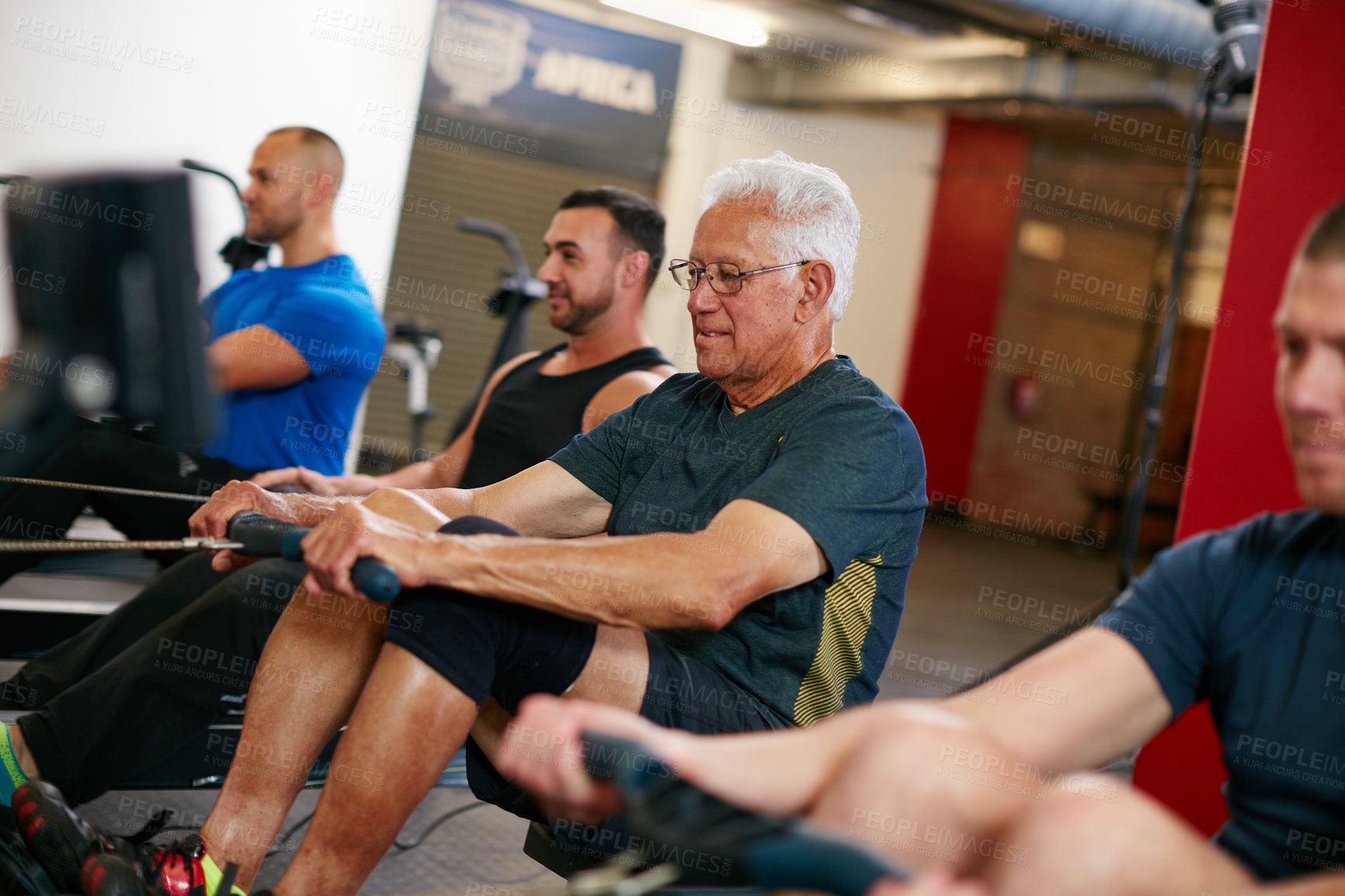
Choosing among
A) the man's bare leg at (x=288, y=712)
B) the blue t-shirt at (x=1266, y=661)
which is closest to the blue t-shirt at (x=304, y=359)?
the man's bare leg at (x=288, y=712)

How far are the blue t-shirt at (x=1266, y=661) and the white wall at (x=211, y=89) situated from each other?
3411mm

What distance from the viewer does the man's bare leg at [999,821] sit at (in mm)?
809

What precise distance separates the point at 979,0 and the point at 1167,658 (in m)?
4.61

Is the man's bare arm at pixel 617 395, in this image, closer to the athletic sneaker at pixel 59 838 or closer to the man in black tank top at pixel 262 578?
the man in black tank top at pixel 262 578

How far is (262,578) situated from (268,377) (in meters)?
0.90

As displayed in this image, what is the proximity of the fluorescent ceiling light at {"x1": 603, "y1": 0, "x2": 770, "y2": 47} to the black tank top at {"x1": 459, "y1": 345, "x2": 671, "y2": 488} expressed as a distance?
5.24 meters

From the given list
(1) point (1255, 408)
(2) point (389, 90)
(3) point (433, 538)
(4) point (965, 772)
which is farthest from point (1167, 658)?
(2) point (389, 90)

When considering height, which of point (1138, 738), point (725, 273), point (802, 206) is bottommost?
point (1138, 738)

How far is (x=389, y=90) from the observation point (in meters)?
4.76

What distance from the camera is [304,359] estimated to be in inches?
110

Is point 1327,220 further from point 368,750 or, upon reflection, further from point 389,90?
point 389,90

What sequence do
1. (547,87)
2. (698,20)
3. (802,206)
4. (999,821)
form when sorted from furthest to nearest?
1. (698,20)
2. (547,87)
3. (802,206)
4. (999,821)

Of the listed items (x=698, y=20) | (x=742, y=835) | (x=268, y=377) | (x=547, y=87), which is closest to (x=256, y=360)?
(x=268, y=377)

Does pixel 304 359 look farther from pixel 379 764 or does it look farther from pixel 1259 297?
pixel 1259 297
